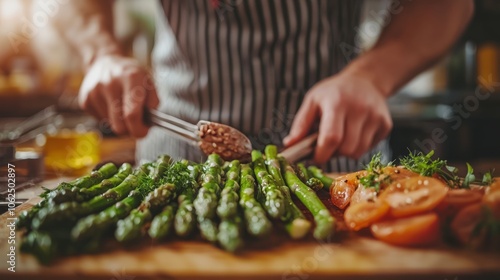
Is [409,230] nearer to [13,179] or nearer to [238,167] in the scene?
[238,167]

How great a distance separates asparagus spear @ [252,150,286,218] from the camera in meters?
1.46

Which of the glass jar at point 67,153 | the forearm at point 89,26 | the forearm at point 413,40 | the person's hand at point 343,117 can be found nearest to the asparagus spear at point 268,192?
the person's hand at point 343,117

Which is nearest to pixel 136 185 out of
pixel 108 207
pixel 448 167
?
pixel 108 207

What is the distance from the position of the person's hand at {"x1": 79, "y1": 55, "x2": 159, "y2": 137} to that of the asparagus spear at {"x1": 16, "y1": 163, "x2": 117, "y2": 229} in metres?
0.41

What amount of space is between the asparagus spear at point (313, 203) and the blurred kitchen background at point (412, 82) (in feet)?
7.90

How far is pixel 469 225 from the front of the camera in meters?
1.31

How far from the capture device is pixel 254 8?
2.67 metres

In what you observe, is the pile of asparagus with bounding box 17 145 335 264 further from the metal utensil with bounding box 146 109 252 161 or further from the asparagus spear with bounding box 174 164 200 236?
the metal utensil with bounding box 146 109 252 161

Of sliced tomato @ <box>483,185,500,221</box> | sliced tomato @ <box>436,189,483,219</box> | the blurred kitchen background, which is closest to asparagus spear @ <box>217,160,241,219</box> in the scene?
sliced tomato @ <box>436,189,483,219</box>

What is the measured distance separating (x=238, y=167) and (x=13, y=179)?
38.2 inches

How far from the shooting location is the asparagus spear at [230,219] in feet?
4.11

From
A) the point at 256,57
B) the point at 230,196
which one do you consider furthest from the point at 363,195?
the point at 256,57

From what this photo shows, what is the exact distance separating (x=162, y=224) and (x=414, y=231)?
2.37 ft

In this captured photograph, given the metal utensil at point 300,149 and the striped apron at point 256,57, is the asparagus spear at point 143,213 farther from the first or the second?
the striped apron at point 256,57
